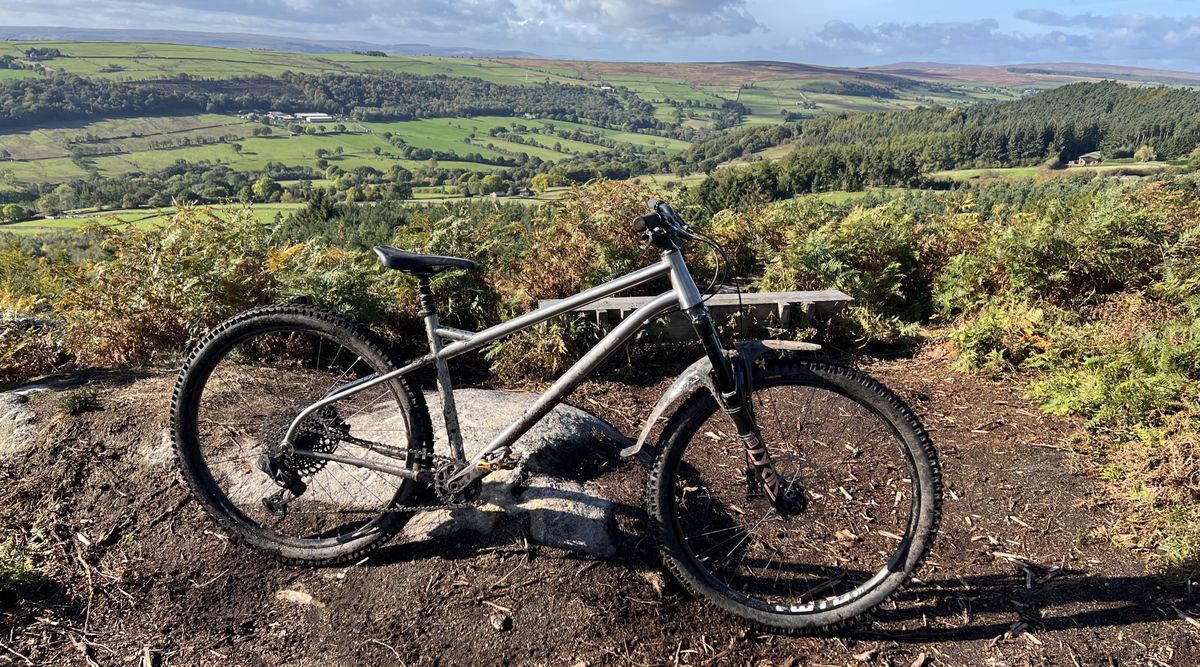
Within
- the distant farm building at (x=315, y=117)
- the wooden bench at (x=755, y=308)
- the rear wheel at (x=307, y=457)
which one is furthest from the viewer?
the distant farm building at (x=315, y=117)

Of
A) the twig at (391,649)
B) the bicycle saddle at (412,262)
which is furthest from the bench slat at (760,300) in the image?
the twig at (391,649)

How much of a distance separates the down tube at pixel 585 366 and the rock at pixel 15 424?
8.56 feet

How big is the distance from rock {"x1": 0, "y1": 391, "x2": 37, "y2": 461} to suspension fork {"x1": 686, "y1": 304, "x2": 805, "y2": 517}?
375 centimetres

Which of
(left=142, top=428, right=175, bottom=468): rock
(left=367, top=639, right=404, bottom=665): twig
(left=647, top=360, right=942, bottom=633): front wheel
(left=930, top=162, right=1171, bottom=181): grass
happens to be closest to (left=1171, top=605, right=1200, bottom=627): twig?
(left=647, top=360, right=942, bottom=633): front wheel

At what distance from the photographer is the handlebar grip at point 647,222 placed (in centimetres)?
223

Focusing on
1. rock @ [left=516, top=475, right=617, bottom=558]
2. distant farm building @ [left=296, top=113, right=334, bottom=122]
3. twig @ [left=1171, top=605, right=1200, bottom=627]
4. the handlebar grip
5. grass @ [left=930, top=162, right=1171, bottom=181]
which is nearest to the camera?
the handlebar grip

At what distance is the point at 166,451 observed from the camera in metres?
3.25

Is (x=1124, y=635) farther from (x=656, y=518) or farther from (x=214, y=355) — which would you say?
(x=214, y=355)

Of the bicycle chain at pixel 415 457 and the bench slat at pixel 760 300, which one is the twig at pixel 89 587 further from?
the bench slat at pixel 760 300

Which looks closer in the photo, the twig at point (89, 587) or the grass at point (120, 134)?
the twig at point (89, 587)

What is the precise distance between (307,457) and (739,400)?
2052 mm

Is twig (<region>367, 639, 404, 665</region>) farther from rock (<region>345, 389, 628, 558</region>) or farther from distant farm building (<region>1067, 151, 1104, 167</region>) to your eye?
distant farm building (<region>1067, 151, 1104, 167</region>)

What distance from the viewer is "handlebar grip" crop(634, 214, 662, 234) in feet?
7.33

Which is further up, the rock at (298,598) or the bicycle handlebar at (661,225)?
the bicycle handlebar at (661,225)
